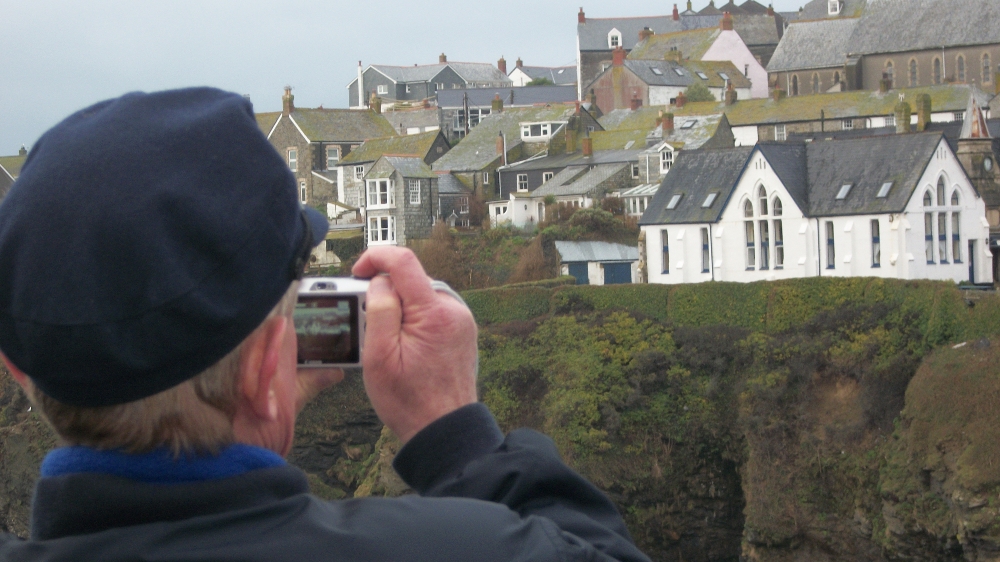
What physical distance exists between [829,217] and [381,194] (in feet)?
60.7

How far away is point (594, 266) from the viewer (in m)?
35.2

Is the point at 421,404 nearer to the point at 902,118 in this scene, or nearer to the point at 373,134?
the point at 902,118

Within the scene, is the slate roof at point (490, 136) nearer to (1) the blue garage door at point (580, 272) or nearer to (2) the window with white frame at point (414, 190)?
(2) the window with white frame at point (414, 190)

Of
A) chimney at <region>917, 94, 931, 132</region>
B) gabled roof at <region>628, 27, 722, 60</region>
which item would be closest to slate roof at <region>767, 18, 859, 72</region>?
gabled roof at <region>628, 27, 722, 60</region>

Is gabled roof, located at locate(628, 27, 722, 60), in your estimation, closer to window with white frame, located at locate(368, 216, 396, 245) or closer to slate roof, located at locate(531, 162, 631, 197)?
slate roof, located at locate(531, 162, 631, 197)

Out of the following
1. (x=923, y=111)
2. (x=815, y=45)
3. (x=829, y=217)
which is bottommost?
(x=829, y=217)

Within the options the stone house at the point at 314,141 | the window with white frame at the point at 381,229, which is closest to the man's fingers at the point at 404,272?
the window with white frame at the point at 381,229

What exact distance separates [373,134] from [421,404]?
49.4 meters

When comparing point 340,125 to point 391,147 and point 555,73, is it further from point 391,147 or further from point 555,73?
point 555,73

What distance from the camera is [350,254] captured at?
38.7 m

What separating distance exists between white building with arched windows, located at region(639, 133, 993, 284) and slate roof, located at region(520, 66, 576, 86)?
2370 inches

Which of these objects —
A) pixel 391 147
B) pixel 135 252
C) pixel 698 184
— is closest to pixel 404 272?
pixel 135 252

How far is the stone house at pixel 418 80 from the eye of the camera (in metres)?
80.4

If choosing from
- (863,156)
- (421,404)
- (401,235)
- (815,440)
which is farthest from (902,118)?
(421,404)
